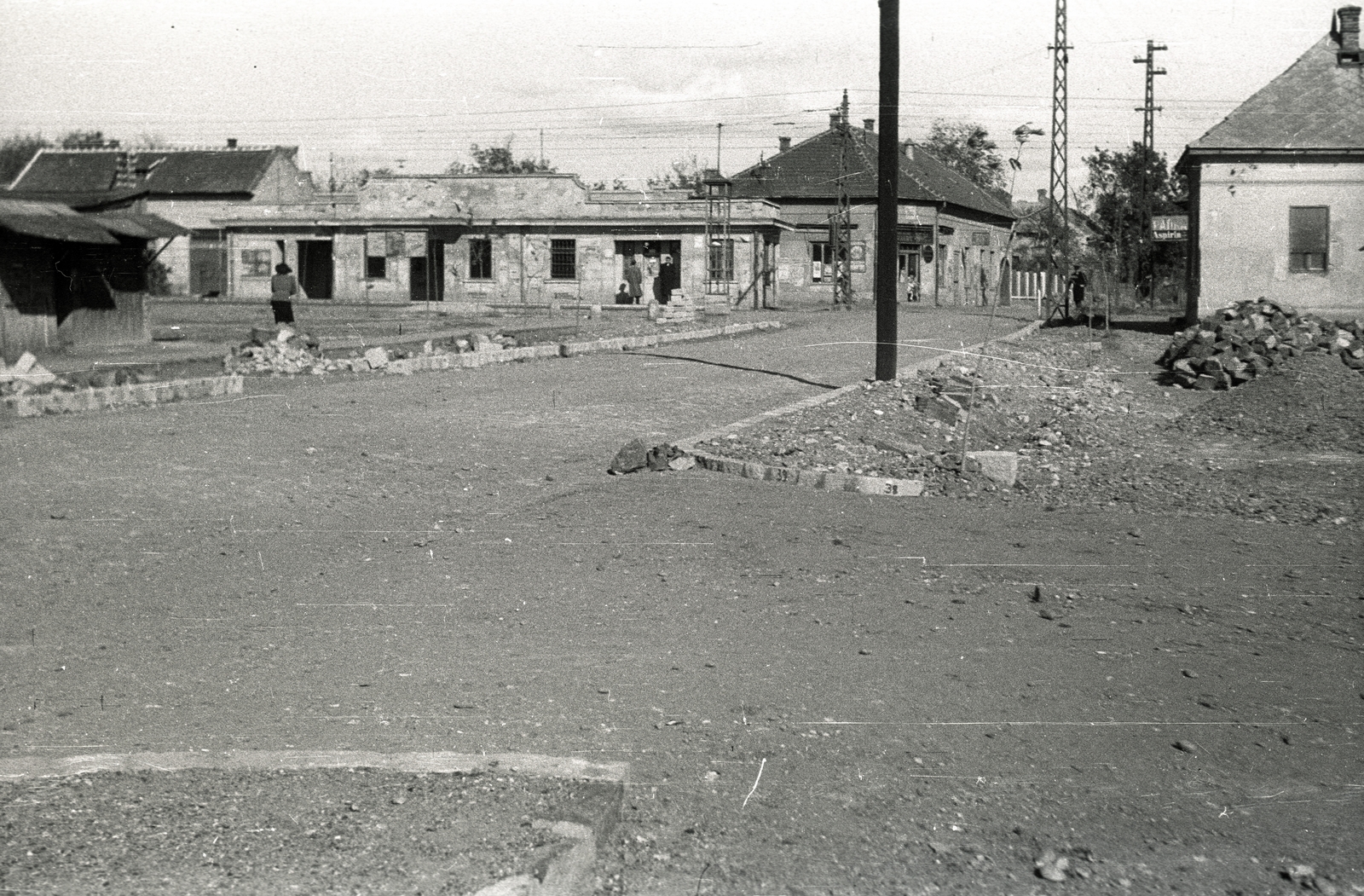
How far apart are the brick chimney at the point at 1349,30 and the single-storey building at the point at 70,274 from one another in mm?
24660

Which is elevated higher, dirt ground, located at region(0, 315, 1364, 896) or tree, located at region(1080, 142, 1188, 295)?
tree, located at region(1080, 142, 1188, 295)

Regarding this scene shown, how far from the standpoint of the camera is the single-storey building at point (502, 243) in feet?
171

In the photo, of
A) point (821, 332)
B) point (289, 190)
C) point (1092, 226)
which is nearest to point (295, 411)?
point (821, 332)

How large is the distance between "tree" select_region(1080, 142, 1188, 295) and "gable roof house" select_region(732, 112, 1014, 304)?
4.40 metres

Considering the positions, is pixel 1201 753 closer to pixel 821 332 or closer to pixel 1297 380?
pixel 1297 380

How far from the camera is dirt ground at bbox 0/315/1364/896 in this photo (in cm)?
438

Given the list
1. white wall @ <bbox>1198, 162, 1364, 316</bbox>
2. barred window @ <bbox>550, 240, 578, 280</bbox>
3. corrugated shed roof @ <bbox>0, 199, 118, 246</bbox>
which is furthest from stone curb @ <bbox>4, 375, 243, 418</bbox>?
barred window @ <bbox>550, 240, 578, 280</bbox>

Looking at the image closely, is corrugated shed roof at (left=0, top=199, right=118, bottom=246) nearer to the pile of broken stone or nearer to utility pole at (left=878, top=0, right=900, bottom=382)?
the pile of broken stone

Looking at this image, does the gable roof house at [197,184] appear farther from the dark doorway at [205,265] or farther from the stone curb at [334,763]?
the stone curb at [334,763]

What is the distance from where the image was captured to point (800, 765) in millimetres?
4836

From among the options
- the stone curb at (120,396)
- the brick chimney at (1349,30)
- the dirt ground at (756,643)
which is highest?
the brick chimney at (1349,30)

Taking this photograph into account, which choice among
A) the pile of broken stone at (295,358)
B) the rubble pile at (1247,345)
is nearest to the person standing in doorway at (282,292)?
the pile of broken stone at (295,358)

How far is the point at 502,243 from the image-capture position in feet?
178

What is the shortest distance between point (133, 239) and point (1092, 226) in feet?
131
